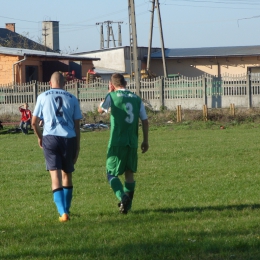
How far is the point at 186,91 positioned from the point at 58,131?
89.3 feet

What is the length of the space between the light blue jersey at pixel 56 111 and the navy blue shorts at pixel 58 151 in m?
0.06

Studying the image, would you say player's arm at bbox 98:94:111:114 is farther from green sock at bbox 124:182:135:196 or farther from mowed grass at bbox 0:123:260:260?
mowed grass at bbox 0:123:260:260

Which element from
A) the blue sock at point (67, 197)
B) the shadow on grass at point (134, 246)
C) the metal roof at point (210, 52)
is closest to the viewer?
the shadow on grass at point (134, 246)

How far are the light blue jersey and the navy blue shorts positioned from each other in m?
0.06

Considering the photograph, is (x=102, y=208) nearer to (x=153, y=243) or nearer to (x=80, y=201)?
(x=80, y=201)

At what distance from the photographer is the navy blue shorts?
7562 mm

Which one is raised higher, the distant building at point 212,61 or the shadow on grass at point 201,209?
the distant building at point 212,61

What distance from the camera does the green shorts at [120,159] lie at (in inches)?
314

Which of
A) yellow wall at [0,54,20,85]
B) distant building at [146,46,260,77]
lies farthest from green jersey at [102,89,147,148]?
distant building at [146,46,260,77]

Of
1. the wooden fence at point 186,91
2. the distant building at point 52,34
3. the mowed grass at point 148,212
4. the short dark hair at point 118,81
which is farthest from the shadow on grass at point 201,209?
the distant building at point 52,34

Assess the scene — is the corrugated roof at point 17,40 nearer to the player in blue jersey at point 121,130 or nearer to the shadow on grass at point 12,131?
the shadow on grass at point 12,131

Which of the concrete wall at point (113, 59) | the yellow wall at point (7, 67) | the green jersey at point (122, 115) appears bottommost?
the green jersey at point (122, 115)

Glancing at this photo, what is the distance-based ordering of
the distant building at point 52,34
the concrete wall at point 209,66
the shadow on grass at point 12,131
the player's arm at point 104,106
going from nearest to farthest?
the player's arm at point 104,106 < the shadow on grass at point 12,131 < the concrete wall at point 209,66 < the distant building at point 52,34

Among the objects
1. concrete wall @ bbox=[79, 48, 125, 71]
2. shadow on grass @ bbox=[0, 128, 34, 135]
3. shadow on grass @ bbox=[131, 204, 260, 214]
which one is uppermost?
concrete wall @ bbox=[79, 48, 125, 71]
